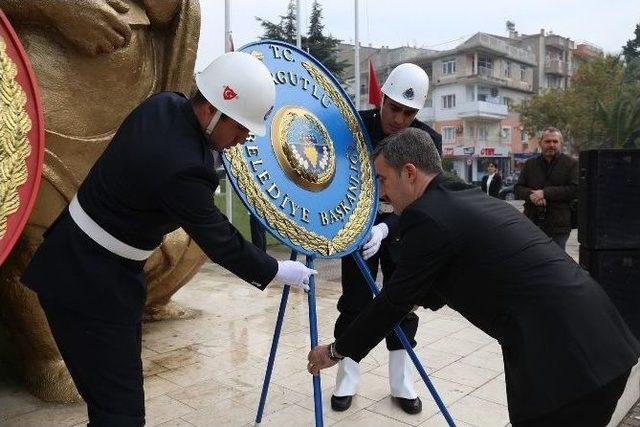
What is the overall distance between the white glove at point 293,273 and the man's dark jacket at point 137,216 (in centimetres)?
15

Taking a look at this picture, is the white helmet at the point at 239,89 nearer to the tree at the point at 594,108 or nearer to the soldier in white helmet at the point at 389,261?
the soldier in white helmet at the point at 389,261

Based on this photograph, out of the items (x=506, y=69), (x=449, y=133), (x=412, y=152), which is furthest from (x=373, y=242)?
(x=506, y=69)

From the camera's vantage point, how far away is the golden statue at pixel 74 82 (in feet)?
9.94

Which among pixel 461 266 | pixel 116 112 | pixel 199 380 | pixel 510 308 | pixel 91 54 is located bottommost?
pixel 199 380

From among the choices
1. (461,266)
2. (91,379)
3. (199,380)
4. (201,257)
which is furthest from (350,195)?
(201,257)

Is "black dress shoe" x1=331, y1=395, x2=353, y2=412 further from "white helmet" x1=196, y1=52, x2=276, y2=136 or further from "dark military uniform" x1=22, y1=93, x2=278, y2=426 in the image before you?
"white helmet" x1=196, y1=52, x2=276, y2=136

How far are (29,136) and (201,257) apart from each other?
2426 mm

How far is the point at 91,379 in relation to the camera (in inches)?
81.4

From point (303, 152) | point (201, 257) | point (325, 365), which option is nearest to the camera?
point (325, 365)

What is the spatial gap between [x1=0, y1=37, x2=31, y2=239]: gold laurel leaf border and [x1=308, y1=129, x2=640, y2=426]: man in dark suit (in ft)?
4.91

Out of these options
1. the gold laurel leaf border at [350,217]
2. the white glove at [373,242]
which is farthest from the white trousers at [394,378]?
the gold laurel leaf border at [350,217]

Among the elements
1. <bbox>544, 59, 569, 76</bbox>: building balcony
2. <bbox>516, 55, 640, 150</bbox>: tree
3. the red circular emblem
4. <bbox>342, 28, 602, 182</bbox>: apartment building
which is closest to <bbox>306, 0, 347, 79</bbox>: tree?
<bbox>516, 55, 640, 150</bbox>: tree

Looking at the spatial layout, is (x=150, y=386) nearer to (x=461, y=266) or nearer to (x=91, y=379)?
(x=91, y=379)

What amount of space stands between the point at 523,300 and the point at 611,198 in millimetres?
2423
